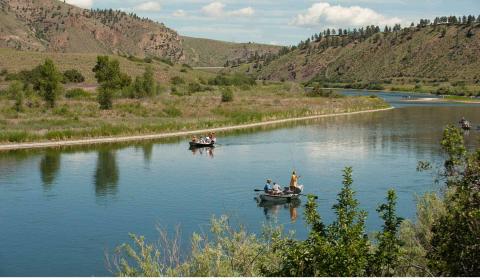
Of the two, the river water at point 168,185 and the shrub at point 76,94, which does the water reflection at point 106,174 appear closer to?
the river water at point 168,185

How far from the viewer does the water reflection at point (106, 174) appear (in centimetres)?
4156

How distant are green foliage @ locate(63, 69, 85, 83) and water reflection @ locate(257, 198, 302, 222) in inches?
3689

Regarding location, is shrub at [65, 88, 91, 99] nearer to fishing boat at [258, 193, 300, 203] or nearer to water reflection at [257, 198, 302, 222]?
fishing boat at [258, 193, 300, 203]

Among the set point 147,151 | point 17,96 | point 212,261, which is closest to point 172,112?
point 17,96

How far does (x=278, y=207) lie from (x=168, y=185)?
367 inches

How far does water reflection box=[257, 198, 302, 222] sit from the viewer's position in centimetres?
3466

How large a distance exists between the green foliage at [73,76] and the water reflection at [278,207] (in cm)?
9371

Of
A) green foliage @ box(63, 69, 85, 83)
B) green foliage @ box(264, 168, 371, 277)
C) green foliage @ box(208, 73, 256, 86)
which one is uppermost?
green foliage @ box(63, 69, 85, 83)

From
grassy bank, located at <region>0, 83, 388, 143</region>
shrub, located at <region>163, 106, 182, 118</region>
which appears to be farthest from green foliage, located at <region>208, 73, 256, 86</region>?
shrub, located at <region>163, 106, 182, 118</region>

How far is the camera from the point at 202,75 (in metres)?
161

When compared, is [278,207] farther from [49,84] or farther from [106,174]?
[49,84]

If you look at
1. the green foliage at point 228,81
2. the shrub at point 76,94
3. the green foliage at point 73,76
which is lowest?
the shrub at point 76,94

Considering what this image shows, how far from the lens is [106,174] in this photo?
46938 mm

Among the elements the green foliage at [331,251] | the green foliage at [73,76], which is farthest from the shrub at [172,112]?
the green foliage at [331,251]
